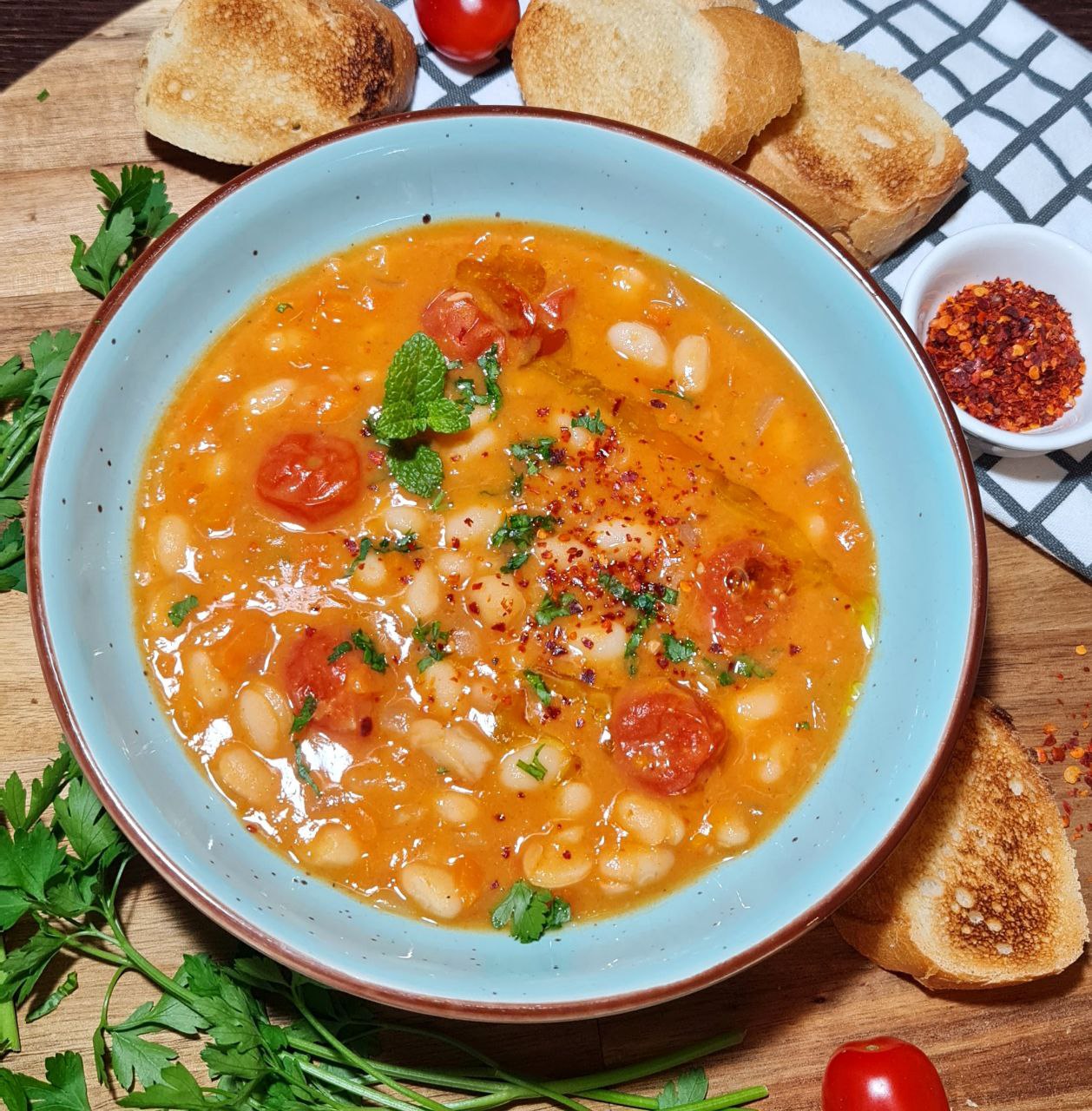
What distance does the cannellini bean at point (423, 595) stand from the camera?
2.70 m

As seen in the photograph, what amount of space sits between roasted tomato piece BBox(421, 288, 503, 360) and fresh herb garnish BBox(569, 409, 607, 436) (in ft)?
0.96

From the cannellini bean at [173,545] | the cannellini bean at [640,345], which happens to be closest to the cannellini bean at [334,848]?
the cannellini bean at [173,545]

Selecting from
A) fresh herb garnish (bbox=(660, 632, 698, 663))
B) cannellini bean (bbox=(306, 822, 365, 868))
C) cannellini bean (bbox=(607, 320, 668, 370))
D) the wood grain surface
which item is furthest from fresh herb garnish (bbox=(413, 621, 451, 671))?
the wood grain surface

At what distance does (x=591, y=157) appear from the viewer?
9.08 feet

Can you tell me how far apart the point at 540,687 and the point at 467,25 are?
1954mm

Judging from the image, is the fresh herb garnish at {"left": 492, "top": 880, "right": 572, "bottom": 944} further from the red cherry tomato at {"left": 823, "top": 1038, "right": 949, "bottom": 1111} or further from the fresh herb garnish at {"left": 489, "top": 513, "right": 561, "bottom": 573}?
the red cherry tomato at {"left": 823, "top": 1038, "right": 949, "bottom": 1111}

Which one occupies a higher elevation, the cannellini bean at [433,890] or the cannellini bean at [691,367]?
the cannellini bean at [691,367]

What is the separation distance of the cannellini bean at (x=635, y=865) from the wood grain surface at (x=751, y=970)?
0.63 metres

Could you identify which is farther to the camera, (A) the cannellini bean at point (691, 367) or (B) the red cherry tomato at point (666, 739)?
(A) the cannellini bean at point (691, 367)

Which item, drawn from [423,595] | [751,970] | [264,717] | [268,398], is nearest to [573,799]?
[423,595]

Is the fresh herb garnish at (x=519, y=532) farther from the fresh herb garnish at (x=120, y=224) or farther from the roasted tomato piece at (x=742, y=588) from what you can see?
the fresh herb garnish at (x=120, y=224)

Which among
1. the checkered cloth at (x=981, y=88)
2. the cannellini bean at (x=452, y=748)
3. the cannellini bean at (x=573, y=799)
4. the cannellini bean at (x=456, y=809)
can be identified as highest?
the checkered cloth at (x=981, y=88)

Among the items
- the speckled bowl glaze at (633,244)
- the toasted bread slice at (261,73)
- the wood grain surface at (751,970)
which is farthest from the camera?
the toasted bread slice at (261,73)

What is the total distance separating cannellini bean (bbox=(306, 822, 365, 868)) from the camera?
8.52ft
